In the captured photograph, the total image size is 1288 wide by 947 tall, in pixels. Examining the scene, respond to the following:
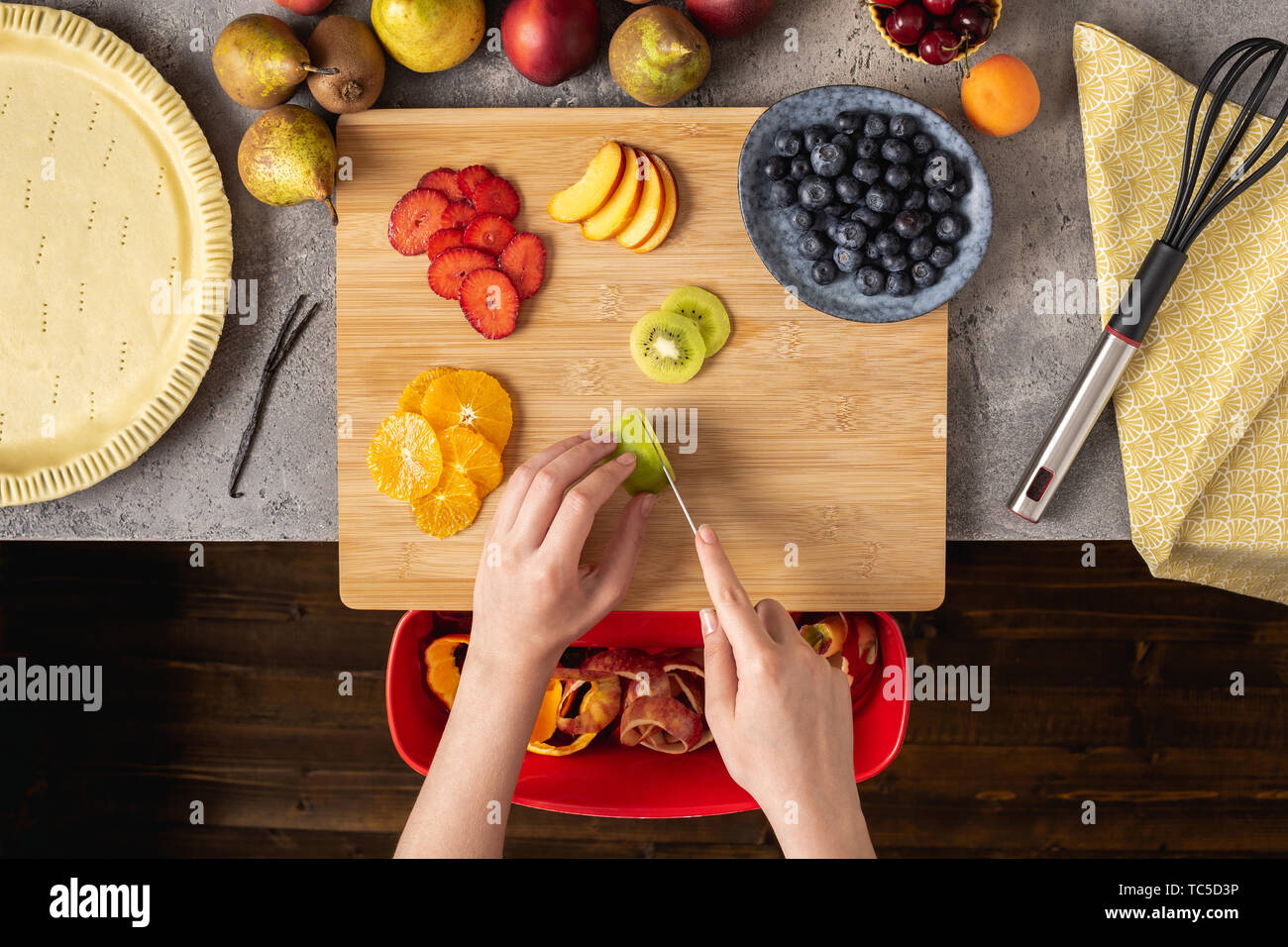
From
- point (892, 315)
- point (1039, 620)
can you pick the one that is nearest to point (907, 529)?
point (892, 315)

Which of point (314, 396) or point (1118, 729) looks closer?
point (314, 396)

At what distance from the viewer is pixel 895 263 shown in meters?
1.24

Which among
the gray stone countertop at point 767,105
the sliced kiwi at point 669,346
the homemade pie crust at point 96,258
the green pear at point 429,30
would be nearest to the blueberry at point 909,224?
the gray stone countertop at point 767,105

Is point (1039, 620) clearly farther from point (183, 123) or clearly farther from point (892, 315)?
point (183, 123)

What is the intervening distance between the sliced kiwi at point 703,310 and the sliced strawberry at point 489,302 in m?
0.26

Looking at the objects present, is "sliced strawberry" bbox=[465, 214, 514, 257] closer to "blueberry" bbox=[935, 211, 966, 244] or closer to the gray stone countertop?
the gray stone countertop

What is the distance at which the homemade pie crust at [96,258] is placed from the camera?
1.31 meters

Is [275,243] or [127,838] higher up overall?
[275,243]

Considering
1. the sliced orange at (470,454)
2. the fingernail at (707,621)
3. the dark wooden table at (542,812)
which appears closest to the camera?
the fingernail at (707,621)

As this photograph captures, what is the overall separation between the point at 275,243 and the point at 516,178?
1.45 ft

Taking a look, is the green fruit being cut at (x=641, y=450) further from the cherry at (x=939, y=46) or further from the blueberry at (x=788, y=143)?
the cherry at (x=939, y=46)

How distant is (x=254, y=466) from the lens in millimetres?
1385

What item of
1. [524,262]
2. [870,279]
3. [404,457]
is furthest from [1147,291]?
[404,457]
